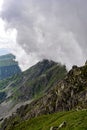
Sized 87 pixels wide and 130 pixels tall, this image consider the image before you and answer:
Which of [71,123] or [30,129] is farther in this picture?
[30,129]

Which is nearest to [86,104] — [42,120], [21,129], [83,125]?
[42,120]

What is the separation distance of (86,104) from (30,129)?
40.7 meters

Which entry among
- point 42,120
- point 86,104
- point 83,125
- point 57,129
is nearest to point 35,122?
point 42,120

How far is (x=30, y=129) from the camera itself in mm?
179875

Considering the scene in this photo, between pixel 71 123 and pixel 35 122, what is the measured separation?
8185 centimetres

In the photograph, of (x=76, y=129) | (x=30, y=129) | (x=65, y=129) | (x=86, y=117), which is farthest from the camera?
(x=30, y=129)

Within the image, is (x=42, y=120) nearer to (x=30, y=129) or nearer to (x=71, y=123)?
(x=30, y=129)

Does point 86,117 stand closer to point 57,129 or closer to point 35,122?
point 57,129

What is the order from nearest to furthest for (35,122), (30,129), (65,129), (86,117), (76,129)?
(76,129)
(65,129)
(86,117)
(30,129)
(35,122)

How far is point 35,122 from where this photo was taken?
194 meters

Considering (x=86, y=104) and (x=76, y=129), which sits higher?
(x=86, y=104)

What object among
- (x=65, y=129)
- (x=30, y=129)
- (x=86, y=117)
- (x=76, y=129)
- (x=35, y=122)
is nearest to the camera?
(x=76, y=129)

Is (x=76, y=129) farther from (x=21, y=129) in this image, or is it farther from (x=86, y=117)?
(x=21, y=129)

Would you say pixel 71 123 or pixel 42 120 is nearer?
pixel 71 123
